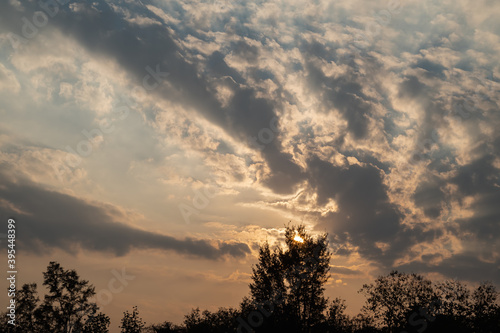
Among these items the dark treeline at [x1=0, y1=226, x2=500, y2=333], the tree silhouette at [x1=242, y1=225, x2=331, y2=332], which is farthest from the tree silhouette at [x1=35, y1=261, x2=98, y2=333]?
the tree silhouette at [x1=242, y1=225, x2=331, y2=332]

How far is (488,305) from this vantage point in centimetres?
5750

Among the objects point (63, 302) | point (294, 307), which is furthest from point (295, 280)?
point (63, 302)

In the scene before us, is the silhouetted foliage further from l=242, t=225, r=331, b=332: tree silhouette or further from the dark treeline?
l=242, t=225, r=331, b=332: tree silhouette

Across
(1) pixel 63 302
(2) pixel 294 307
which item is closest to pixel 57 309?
(1) pixel 63 302

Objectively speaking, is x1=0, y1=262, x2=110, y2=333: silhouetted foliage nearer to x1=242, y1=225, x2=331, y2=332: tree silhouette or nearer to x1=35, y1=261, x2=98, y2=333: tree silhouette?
x1=35, y1=261, x2=98, y2=333: tree silhouette

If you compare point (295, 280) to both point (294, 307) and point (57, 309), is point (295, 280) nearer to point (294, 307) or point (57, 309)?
point (294, 307)

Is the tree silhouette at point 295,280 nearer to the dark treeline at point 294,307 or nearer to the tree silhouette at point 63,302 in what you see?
the dark treeline at point 294,307

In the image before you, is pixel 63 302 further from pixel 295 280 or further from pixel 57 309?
pixel 295 280

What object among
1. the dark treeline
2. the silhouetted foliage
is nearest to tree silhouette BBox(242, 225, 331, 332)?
the dark treeline

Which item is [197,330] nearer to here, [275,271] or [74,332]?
[74,332]

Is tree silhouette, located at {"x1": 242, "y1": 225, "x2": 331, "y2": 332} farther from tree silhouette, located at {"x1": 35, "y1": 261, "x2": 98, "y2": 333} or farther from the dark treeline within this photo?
tree silhouette, located at {"x1": 35, "y1": 261, "x2": 98, "y2": 333}

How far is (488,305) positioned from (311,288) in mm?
40351

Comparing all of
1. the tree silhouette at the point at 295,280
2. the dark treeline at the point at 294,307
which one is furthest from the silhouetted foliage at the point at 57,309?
the tree silhouette at the point at 295,280

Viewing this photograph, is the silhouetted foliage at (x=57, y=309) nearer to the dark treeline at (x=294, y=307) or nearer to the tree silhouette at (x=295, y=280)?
the dark treeline at (x=294, y=307)
